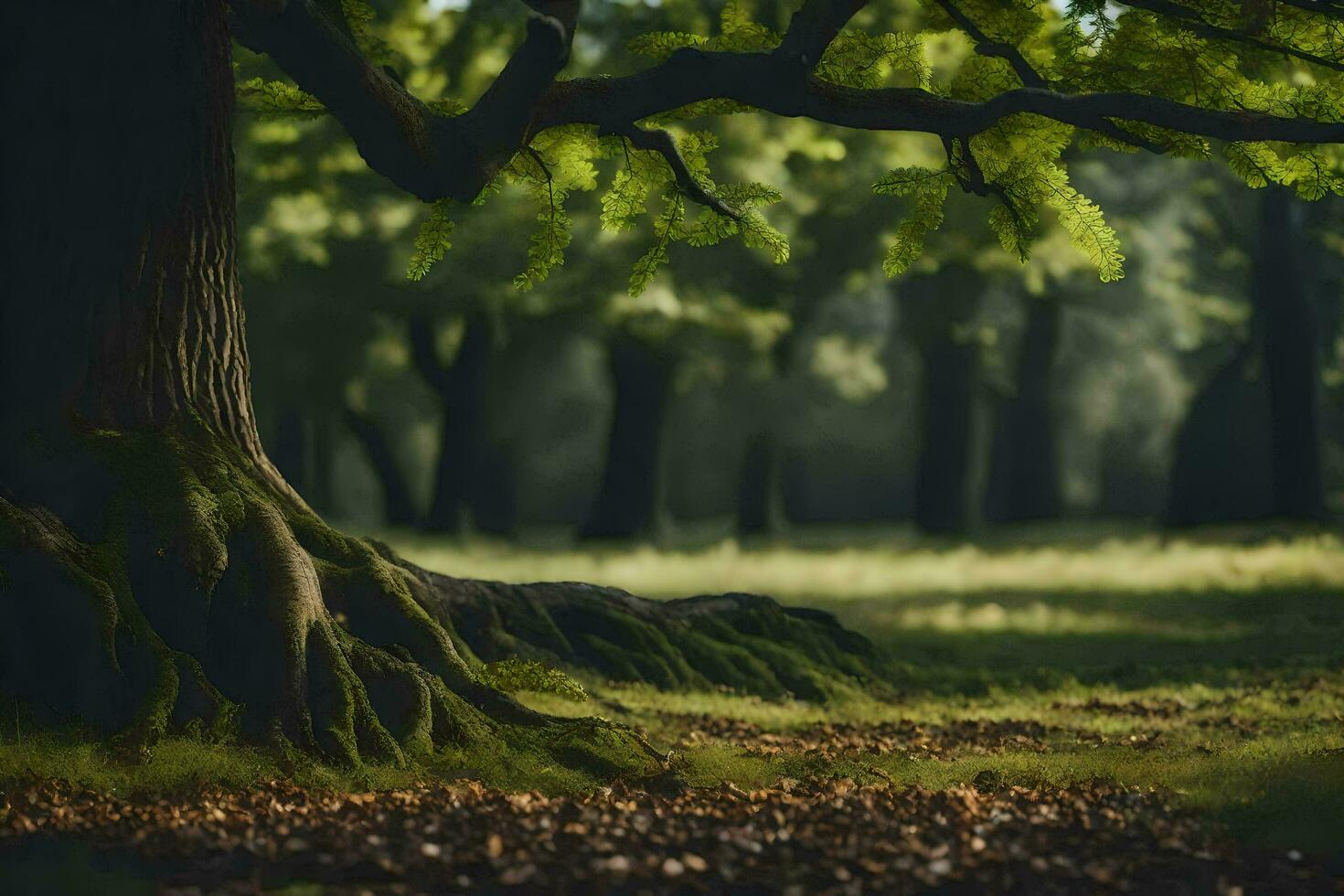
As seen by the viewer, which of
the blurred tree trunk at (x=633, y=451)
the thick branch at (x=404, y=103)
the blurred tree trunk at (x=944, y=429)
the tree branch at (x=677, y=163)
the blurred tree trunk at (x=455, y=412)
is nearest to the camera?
the thick branch at (x=404, y=103)

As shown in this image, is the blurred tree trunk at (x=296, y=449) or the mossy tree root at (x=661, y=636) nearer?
the mossy tree root at (x=661, y=636)

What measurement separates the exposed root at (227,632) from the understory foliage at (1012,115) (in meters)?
2.47

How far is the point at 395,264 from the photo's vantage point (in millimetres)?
25922

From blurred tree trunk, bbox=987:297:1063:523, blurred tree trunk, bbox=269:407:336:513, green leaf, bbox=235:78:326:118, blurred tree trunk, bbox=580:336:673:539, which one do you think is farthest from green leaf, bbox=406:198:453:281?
blurred tree trunk, bbox=987:297:1063:523

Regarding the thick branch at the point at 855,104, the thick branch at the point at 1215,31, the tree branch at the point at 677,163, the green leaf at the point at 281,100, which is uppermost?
the thick branch at the point at 1215,31

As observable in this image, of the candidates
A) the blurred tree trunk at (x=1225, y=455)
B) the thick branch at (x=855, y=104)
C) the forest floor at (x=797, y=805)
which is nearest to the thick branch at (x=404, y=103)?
the thick branch at (x=855, y=104)

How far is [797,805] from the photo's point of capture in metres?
7.87

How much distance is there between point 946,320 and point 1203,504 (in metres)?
6.48

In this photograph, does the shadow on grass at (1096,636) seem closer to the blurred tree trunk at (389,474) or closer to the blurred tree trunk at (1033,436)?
the blurred tree trunk at (1033,436)

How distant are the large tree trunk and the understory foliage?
1.67m

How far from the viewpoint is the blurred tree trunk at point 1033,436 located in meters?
36.6

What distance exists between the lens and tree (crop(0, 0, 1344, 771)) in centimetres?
899

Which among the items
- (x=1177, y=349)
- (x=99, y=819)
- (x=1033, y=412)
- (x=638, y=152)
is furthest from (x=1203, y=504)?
(x=99, y=819)

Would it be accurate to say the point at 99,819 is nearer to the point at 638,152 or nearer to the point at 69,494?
the point at 69,494
